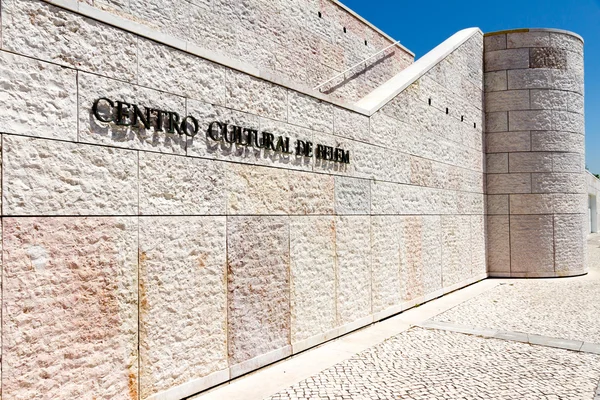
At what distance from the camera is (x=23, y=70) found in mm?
3734

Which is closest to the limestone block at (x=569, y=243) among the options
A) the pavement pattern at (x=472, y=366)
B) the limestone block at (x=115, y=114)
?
the pavement pattern at (x=472, y=366)

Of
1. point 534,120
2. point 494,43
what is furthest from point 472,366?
point 494,43

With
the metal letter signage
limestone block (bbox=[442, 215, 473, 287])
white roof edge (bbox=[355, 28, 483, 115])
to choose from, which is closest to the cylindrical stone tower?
white roof edge (bbox=[355, 28, 483, 115])

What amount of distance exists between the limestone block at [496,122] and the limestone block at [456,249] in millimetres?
3290

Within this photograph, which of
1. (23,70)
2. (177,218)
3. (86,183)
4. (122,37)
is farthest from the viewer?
(177,218)

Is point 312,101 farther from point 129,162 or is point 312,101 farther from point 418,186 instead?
point 418,186

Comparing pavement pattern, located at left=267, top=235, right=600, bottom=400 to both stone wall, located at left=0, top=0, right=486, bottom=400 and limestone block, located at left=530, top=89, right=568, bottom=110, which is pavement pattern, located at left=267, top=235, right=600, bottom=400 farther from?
limestone block, located at left=530, top=89, right=568, bottom=110

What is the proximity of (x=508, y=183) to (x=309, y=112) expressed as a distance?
31.3 feet

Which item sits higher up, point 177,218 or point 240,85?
point 240,85

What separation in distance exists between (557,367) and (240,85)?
17.4 feet

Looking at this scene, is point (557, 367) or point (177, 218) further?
point (557, 367)

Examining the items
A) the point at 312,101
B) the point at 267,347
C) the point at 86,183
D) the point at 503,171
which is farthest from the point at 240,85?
the point at 503,171

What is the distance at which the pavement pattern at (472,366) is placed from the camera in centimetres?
511

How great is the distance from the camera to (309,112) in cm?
693
